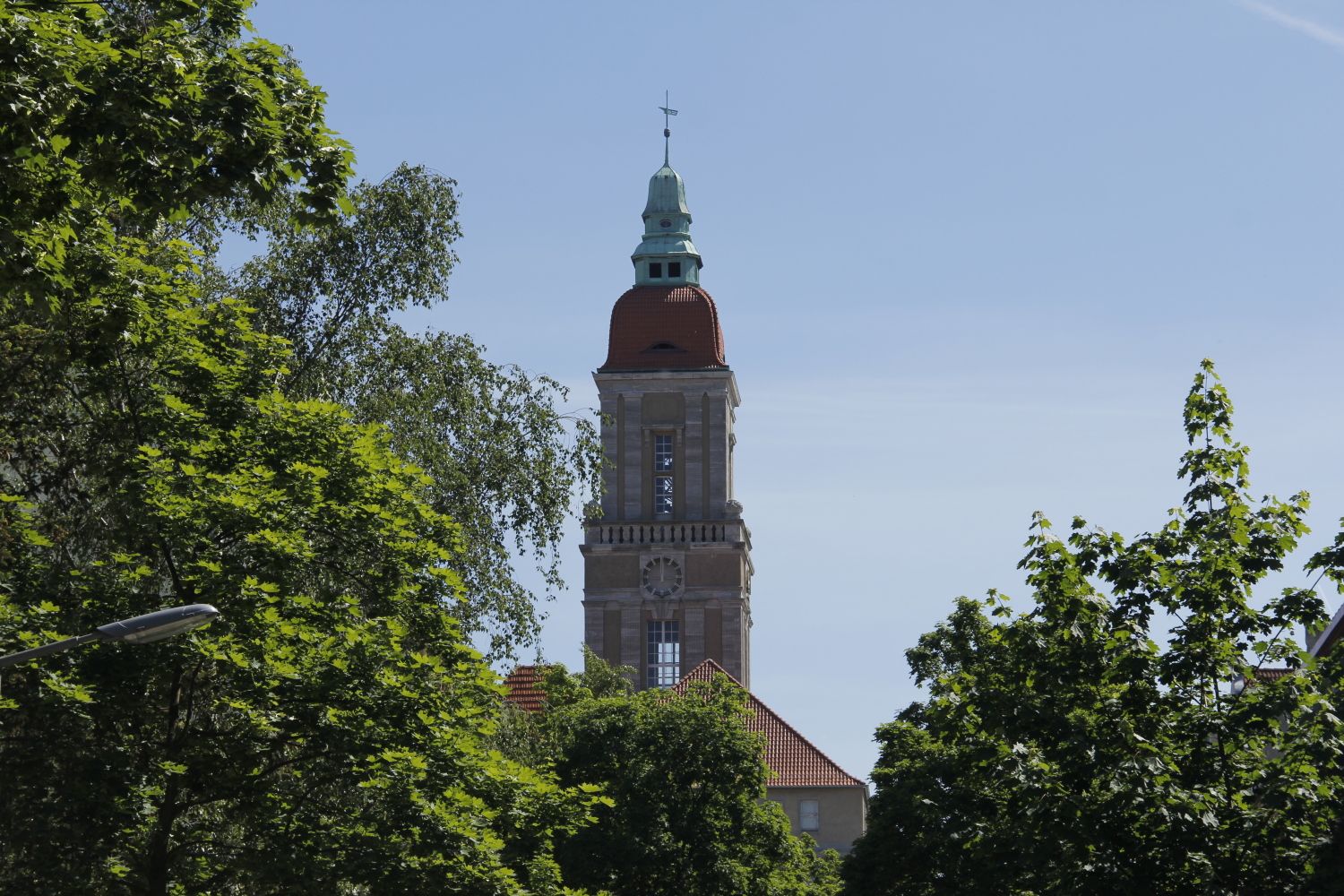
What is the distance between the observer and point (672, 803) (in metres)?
36.8

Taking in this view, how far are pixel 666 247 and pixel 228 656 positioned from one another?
80.1 m

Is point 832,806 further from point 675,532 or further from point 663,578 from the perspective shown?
point 675,532

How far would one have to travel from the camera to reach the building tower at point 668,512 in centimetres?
8831

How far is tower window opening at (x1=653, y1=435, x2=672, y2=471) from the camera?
91.2 meters

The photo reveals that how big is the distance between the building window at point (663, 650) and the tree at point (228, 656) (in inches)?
2508

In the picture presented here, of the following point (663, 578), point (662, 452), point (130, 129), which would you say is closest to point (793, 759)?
point (663, 578)

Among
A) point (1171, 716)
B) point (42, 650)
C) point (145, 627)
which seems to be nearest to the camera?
point (42, 650)

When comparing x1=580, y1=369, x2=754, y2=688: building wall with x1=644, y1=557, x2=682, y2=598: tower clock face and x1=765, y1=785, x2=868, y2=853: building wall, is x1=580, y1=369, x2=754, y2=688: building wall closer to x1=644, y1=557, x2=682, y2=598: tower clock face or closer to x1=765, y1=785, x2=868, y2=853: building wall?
x1=644, y1=557, x2=682, y2=598: tower clock face

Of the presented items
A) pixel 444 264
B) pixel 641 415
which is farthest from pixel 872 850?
pixel 641 415

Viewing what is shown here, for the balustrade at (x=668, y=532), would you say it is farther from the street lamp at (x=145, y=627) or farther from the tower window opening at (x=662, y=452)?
the street lamp at (x=145, y=627)

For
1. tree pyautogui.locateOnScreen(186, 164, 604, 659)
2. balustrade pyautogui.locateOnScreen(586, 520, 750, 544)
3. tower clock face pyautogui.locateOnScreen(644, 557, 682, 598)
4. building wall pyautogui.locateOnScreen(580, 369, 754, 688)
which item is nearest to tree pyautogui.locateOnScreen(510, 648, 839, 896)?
tree pyautogui.locateOnScreen(186, 164, 604, 659)

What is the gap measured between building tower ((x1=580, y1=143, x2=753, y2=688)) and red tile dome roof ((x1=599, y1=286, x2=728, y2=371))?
6cm

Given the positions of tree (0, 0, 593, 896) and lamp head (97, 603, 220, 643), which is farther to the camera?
tree (0, 0, 593, 896)

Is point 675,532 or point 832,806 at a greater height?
point 675,532
